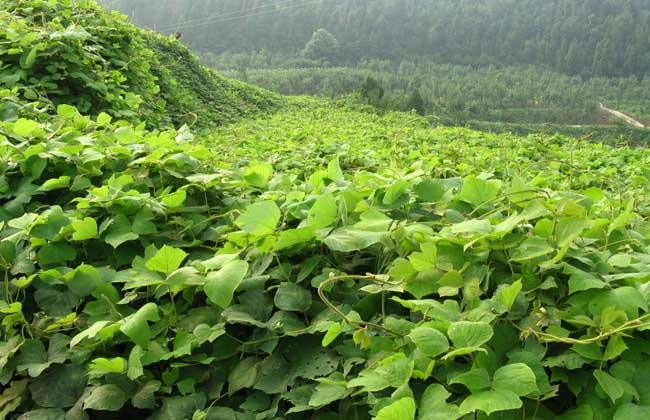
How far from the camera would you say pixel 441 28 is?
82.4 m

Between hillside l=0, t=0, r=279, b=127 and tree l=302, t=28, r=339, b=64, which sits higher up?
hillside l=0, t=0, r=279, b=127

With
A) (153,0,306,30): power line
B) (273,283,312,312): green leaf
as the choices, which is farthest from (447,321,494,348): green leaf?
(153,0,306,30): power line

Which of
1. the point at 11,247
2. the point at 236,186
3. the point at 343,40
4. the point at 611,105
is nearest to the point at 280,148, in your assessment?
the point at 236,186

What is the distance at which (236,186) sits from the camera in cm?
173

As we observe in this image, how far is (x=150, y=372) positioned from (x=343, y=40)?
8151 cm

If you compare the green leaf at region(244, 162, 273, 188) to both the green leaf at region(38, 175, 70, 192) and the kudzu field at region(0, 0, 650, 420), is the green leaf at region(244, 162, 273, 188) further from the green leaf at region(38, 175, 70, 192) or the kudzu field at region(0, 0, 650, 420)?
the green leaf at region(38, 175, 70, 192)

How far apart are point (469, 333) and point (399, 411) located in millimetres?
169

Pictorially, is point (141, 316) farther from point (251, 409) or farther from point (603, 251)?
point (603, 251)

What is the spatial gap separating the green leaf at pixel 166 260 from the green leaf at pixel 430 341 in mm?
538

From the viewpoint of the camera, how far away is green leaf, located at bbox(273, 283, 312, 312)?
3.64 feet

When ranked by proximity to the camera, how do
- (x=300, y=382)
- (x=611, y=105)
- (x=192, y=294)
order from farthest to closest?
1. (x=611, y=105)
2. (x=192, y=294)
3. (x=300, y=382)

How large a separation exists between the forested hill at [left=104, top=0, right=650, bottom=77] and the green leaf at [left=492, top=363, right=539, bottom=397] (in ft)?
243

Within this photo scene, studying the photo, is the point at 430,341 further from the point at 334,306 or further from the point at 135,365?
the point at 135,365

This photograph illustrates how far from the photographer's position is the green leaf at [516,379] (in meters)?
0.75
